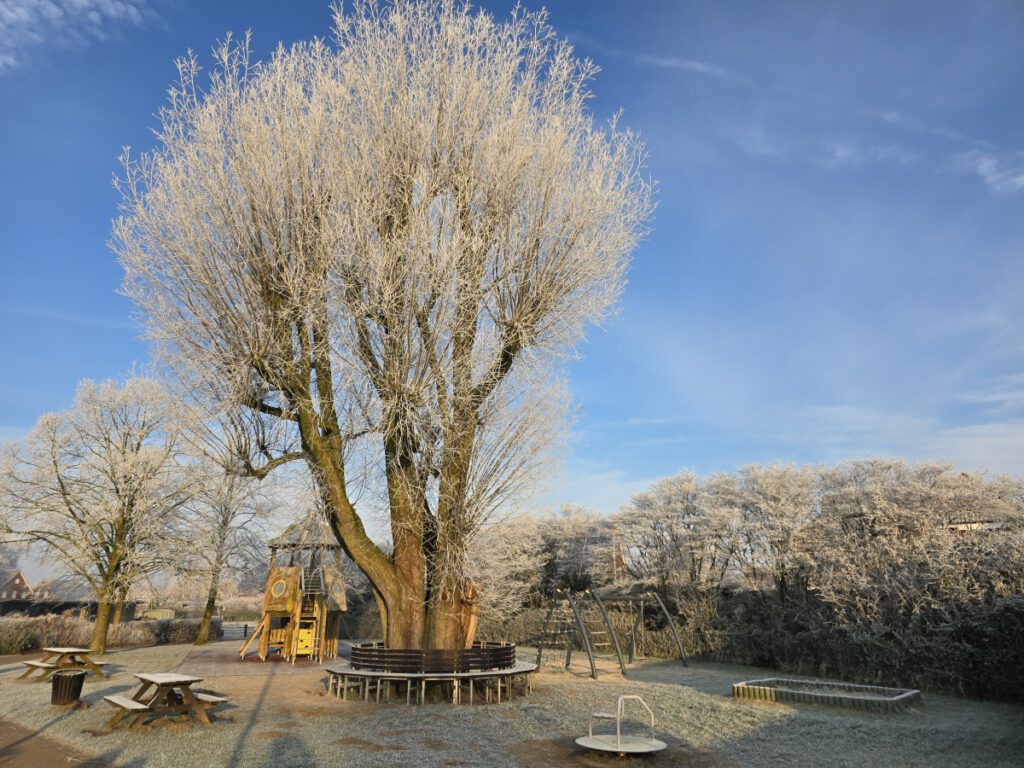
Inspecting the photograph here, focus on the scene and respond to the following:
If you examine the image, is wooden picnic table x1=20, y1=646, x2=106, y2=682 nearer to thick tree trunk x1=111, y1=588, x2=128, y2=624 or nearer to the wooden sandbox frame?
thick tree trunk x1=111, y1=588, x2=128, y2=624

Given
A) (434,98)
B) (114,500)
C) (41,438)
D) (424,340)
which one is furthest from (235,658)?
(434,98)

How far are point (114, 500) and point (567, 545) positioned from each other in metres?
18.5

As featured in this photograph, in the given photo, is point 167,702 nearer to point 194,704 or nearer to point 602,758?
point 194,704

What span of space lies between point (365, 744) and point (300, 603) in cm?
973

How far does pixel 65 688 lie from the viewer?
8.22 metres

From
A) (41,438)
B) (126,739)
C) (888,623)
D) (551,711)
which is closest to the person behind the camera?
(126,739)

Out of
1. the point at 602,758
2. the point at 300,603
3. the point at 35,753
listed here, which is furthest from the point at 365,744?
the point at 300,603

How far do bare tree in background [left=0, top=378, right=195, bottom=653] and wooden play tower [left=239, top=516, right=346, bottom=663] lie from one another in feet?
12.1

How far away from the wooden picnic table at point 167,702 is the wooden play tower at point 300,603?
7.13 m

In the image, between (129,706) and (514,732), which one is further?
(514,732)

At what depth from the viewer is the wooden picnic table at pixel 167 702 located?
7188 mm

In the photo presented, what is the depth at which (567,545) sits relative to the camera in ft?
94.8

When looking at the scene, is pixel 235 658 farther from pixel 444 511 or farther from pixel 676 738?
pixel 676 738

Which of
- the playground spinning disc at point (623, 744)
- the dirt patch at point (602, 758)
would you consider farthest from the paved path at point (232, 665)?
the playground spinning disc at point (623, 744)
